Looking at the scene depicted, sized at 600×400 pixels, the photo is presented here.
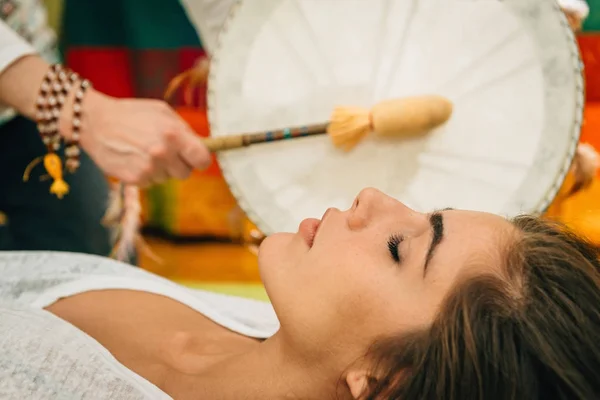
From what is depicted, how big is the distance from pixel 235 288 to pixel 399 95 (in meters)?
0.90

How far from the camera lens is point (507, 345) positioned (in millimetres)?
576

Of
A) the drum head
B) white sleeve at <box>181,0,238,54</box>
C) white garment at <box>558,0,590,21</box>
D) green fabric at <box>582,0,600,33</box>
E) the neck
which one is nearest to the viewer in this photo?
the neck

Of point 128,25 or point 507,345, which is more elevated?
point 507,345

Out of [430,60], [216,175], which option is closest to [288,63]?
[430,60]

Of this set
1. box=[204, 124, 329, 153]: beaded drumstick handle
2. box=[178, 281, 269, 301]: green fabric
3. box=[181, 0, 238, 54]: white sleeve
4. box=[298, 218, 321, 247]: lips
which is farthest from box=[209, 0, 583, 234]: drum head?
box=[178, 281, 269, 301]: green fabric

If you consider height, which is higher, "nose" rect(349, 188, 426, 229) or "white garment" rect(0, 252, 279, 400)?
"nose" rect(349, 188, 426, 229)

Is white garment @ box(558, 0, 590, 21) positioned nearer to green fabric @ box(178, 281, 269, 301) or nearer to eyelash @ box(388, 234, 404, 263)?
eyelash @ box(388, 234, 404, 263)

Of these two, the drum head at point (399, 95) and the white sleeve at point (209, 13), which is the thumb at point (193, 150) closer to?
the drum head at point (399, 95)

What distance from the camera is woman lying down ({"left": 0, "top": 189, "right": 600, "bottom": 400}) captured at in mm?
579

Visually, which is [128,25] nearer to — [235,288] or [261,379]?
[235,288]

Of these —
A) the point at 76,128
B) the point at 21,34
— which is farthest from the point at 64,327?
the point at 21,34

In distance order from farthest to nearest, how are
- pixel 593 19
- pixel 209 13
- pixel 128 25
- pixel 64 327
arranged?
pixel 128 25 < pixel 593 19 < pixel 209 13 < pixel 64 327

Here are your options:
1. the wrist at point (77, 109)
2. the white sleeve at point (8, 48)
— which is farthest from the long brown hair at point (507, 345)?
the white sleeve at point (8, 48)

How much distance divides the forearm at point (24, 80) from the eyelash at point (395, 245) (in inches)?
22.8
